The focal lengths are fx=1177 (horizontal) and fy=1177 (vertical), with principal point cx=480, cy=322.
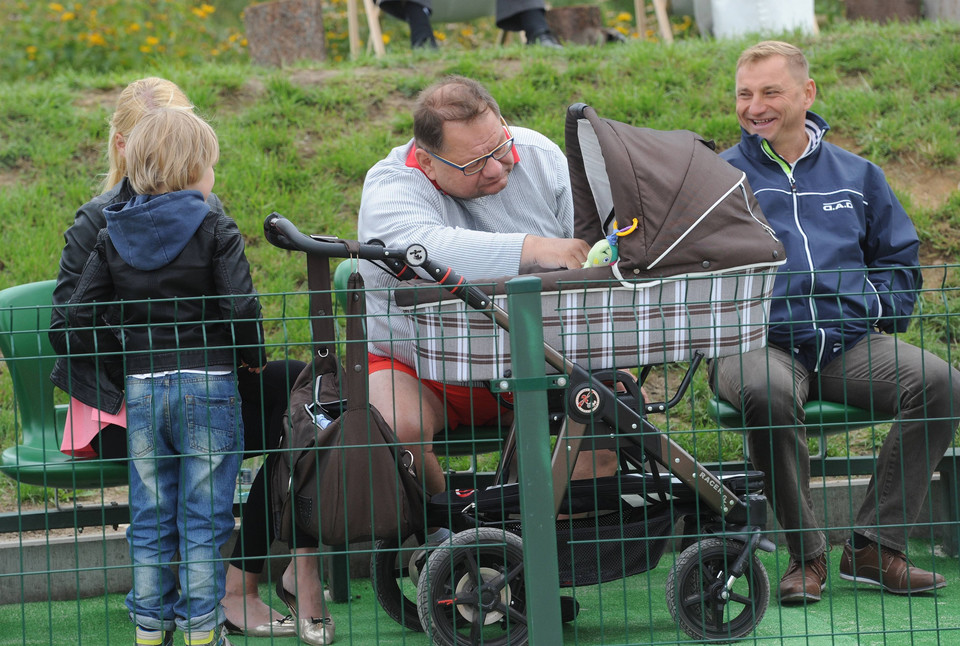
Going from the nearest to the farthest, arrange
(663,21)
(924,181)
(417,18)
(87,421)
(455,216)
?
(87,421) < (455,216) < (924,181) < (417,18) < (663,21)

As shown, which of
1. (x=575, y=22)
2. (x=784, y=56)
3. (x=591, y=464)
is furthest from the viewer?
(x=575, y=22)

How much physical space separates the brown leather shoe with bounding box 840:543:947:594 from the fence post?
140 centimetres

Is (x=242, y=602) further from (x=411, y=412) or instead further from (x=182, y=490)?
(x=411, y=412)

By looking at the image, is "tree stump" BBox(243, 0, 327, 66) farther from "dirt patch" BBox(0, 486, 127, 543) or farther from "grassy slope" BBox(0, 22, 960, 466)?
"dirt patch" BBox(0, 486, 127, 543)

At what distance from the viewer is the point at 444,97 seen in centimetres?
391

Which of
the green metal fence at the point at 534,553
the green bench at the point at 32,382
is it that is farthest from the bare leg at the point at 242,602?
the green bench at the point at 32,382

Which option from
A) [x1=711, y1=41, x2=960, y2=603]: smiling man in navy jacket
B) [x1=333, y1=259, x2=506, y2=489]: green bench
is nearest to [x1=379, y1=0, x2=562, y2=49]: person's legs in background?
[x1=711, y1=41, x2=960, y2=603]: smiling man in navy jacket

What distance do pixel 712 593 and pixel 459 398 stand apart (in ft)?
3.29

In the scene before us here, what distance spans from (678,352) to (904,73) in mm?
4662

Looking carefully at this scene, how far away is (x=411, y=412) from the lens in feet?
11.9

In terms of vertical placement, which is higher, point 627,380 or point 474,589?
point 627,380

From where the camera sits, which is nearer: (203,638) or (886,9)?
(203,638)

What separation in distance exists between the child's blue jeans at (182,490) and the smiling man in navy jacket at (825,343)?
154 centimetres

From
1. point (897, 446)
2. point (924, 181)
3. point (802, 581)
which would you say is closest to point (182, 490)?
point (802, 581)
